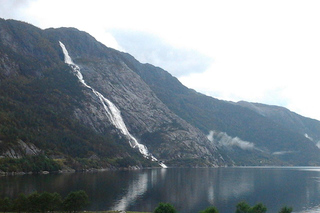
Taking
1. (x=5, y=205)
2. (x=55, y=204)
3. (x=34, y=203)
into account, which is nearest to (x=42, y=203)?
(x=34, y=203)

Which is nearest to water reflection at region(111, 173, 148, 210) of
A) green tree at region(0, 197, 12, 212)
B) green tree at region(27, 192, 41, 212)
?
green tree at region(27, 192, 41, 212)

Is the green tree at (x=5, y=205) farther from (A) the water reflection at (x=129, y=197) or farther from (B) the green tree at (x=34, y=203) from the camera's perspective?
(A) the water reflection at (x=129, y=197)

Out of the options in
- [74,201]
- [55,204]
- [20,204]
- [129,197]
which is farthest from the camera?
[129,197]

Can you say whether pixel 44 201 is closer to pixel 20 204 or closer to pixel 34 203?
pixel 34 203

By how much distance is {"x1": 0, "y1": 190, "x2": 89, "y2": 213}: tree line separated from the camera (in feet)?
204

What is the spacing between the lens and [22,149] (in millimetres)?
178625

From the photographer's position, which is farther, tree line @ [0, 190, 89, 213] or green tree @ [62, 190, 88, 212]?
green tree @ [62, 190, 88, 212]

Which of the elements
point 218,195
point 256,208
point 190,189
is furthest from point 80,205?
point 190,189

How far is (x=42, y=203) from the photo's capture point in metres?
63.7

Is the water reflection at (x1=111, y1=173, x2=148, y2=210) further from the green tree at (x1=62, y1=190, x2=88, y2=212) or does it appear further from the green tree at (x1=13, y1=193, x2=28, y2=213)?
the green tree at (x1=13, y1=193, x2=28, y2=213)

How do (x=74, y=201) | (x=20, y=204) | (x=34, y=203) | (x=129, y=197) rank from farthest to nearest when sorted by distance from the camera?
(x=129, y=197) → (x=74, y=201) → (x=34, y=203) → (x=20, y=204)

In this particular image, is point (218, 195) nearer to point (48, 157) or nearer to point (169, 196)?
point (169, 196)

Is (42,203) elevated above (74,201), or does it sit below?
below

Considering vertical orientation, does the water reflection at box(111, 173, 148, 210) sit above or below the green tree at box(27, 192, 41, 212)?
below
